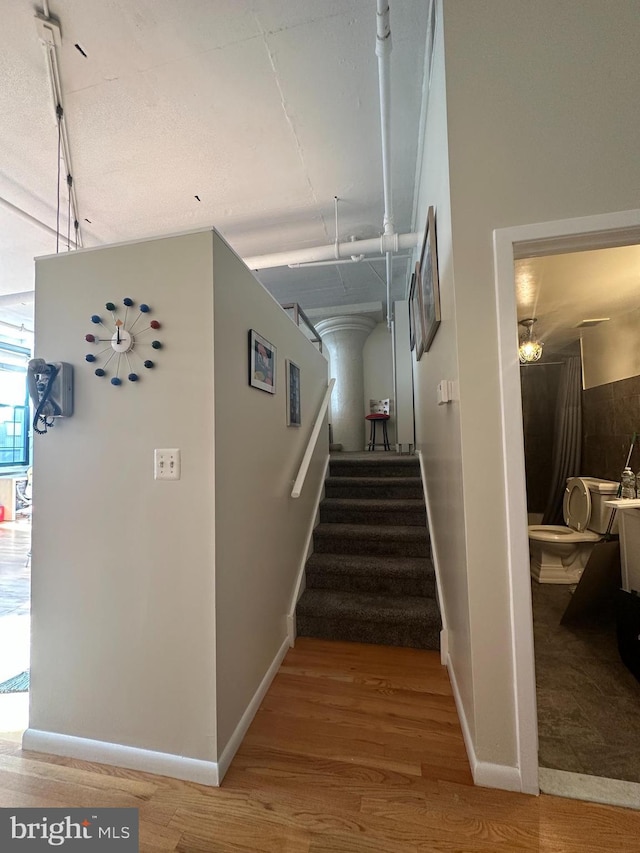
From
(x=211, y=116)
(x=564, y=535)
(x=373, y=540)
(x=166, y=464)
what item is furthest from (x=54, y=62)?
(x=564, y=535)

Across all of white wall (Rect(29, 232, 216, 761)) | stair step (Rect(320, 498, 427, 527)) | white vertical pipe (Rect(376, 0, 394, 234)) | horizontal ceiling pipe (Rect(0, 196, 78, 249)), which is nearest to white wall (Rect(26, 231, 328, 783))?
white wall (Rect(29, 232, 216, 761))

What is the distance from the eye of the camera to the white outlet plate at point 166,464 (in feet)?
4.46

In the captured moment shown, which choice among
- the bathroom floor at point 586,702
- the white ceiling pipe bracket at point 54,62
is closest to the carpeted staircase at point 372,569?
the bathroom floor at point 586,702

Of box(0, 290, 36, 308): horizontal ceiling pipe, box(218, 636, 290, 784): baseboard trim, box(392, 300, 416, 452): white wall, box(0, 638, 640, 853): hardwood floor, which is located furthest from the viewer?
box(392, 300, 416, 452): white wall

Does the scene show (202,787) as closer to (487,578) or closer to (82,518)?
(82,518)

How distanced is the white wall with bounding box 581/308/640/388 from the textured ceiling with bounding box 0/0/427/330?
217 cm

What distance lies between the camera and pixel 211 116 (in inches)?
80.0

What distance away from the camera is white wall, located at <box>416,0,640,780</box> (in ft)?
4.09

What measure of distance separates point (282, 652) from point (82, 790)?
1037 mm

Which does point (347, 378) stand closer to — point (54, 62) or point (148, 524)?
point (54, 62)

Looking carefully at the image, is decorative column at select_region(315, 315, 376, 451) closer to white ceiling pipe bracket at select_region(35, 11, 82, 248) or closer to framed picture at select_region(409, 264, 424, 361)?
framed picture at select_region(409, 264, 424, 361)

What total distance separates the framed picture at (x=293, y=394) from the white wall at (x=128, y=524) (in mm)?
978

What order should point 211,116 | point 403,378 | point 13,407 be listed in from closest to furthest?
point 211,116
point 403,378
point 13,407

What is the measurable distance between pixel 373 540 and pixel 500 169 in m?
2.40
